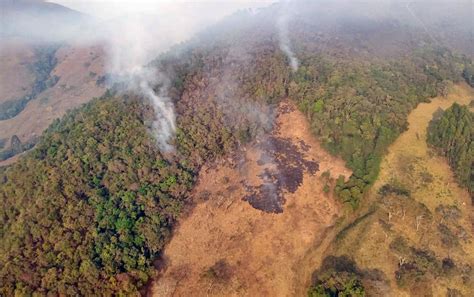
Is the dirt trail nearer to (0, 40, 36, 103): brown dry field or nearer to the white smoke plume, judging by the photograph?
the white smoke plume

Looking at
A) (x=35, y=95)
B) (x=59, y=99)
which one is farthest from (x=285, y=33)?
(x=35, y=95)

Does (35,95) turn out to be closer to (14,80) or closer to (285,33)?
(14,80)

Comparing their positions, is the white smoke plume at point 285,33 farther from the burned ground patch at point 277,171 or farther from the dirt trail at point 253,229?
the dirt trail at point 253,229

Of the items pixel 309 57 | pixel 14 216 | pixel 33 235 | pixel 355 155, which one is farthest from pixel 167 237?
pixel 309 57

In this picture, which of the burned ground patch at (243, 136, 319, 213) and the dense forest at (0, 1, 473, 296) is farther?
the burned ground patch at (243, 136, 319, 213)

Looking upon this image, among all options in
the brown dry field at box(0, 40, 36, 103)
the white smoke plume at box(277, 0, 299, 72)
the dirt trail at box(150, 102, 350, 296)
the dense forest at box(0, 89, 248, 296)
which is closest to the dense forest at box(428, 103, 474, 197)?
the dirt trail at box(150, 102, 350, 296)

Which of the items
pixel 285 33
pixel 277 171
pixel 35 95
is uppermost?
pixel 285 33
